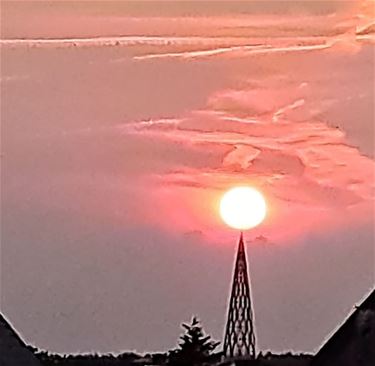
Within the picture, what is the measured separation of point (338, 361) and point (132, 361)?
60.0 ft

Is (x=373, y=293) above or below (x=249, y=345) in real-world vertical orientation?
below

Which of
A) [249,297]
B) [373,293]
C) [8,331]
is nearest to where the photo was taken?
[373,293]

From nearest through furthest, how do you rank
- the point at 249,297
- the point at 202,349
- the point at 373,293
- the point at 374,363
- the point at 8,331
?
the point at 374,363, the point at 373,293, the point at 202,349, the point at 8,331, the point at 249,297

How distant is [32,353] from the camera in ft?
222

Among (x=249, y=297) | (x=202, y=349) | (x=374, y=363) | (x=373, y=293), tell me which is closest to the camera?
(x=374, y=363)

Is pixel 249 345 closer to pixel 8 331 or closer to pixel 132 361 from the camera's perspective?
pixel 132 361

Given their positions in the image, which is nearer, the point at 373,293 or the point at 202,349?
the point at 373,293

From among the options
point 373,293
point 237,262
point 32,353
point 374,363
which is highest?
point 237,262

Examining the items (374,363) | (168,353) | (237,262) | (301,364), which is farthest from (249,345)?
(374,363)

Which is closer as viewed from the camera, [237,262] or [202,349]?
[202,349]

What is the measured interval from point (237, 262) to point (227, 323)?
3282mm

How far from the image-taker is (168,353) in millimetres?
61594

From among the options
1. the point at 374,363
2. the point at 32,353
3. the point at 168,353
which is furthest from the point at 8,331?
the point at 374,363

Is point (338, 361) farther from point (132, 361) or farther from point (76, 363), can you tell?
point (76, 363)
